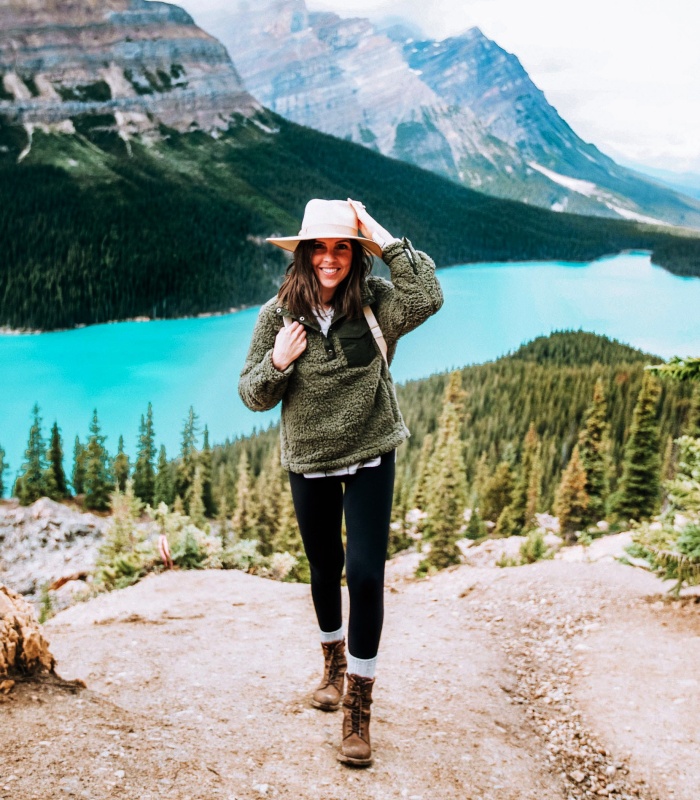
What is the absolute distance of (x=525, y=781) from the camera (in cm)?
277

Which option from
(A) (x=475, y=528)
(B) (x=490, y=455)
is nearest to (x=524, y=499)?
(A) (x=475, y=528)

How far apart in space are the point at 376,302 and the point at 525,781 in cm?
206

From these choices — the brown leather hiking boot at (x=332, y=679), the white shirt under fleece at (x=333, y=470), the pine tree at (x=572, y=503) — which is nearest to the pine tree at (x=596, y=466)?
the pine tree at (x=572, y=503)

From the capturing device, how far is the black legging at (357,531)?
2.58m

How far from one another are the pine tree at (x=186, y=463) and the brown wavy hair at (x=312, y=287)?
40.6m

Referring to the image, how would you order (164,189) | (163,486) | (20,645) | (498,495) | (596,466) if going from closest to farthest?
(20,645)
(596,466)
(498,495)
(163,486)
(164,189)

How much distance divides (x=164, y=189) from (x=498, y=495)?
9475cm

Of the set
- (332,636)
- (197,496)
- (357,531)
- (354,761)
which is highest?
(357,531)

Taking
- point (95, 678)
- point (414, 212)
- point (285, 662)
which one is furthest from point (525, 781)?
point (414, 212)

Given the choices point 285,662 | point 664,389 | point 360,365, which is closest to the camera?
point 360,365

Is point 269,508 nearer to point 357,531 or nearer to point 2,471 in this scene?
point 2,471

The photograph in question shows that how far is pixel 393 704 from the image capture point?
340 centimetres

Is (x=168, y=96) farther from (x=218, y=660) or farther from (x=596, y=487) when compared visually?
(x=218, y=660)

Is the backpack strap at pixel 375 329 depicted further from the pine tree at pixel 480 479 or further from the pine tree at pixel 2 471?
the pine tree at pixel 2 471
